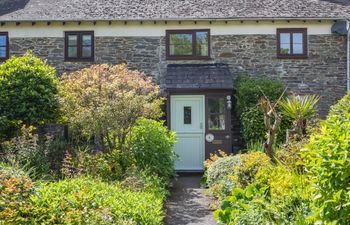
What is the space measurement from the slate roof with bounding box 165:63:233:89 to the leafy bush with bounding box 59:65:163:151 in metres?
3.23

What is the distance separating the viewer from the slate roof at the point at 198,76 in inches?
558

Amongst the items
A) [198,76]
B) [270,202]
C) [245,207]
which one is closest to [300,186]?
[270,202]

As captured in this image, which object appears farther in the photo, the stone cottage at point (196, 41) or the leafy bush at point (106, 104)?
the stone cottage at point (196, 41)

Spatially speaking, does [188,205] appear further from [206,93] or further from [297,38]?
[297,38]

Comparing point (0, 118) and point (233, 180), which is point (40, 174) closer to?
point (0, 118)

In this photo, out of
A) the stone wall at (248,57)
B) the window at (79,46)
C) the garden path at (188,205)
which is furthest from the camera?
the window at (79,46)

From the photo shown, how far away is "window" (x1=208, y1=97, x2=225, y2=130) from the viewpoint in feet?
47.3

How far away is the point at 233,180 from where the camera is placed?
8273 millimetres

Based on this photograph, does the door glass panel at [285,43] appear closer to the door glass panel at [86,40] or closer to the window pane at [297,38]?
the window pane at [297,38]

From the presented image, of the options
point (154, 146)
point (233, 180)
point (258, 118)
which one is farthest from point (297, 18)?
point (233, 180)

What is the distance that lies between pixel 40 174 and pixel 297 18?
10.1 m

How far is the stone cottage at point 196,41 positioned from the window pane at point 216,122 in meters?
0.57

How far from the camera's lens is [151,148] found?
10.7 m

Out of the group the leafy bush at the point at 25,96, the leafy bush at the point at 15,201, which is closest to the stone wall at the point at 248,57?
the leafy bush at the point at 25,96
